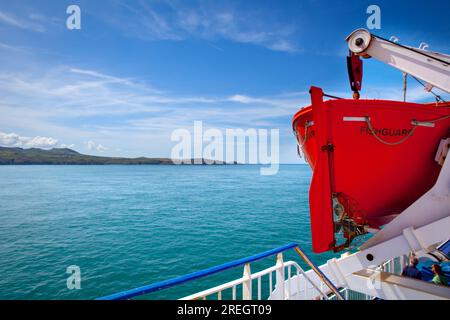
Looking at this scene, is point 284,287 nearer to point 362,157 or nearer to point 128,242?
point 362,157

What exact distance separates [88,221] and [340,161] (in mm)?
27992

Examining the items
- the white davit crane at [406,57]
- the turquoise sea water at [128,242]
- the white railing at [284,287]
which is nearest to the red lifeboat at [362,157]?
the white davit crane at [406,57]

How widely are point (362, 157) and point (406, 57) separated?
1.69m

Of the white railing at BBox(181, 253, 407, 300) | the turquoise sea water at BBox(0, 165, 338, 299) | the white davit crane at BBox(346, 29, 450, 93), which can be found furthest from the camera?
the turquoise sea water at BBox(0, 165, 338, 299)

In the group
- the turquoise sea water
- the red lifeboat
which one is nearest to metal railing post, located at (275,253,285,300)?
the red lifeboat

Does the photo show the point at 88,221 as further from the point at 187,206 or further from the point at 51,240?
the point at 187,206

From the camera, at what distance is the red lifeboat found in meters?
4.32

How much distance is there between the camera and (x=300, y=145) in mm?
5406

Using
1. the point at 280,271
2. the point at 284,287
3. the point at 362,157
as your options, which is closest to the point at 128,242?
the point at 284,287

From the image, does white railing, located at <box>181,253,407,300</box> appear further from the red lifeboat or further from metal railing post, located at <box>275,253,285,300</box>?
the red lifeboat

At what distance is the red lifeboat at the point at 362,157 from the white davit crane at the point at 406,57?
671mm

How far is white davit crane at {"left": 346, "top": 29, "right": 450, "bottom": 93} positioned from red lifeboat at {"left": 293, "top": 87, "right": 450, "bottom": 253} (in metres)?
0.67

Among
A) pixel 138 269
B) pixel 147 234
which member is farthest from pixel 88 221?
pixel 138 269

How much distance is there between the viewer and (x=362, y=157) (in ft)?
15.0
